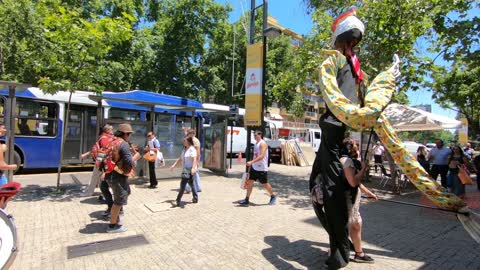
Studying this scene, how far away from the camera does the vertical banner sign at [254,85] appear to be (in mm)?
10195

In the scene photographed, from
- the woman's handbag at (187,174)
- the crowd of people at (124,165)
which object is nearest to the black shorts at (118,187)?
the crowd of people at (124,165)

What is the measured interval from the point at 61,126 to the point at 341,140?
35.5ft

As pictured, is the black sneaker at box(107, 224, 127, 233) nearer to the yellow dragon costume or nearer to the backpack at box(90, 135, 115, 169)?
the backpack at box(90, 135, 115, 169)

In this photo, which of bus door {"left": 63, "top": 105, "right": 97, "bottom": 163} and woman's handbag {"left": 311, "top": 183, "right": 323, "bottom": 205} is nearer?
woman's handbag {"left": 311, "top": 183, "right": 323, "bottom": 205}

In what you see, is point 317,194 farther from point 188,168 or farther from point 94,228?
point 94,228

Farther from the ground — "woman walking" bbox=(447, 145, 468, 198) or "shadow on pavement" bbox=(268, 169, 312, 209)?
"woman walking" bbox=(447, 145, 468, 198)

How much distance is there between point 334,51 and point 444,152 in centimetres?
787

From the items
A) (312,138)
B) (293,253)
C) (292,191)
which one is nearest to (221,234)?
(293,253)

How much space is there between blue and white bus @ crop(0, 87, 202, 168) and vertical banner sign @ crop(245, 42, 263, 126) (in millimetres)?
1949

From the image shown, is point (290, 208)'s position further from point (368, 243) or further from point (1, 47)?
point (1, 47)

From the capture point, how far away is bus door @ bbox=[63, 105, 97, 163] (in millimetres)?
11250

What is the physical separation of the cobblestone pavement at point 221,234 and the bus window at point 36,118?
3.30 metres

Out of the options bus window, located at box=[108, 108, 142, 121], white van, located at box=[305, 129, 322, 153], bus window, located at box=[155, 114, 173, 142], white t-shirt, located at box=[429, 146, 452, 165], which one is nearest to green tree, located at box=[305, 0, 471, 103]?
white t-shirt, located at box=[429, 146, 452, 165]

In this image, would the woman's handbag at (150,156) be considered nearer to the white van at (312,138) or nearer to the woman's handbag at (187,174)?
the woman's handbag at (187,174)
